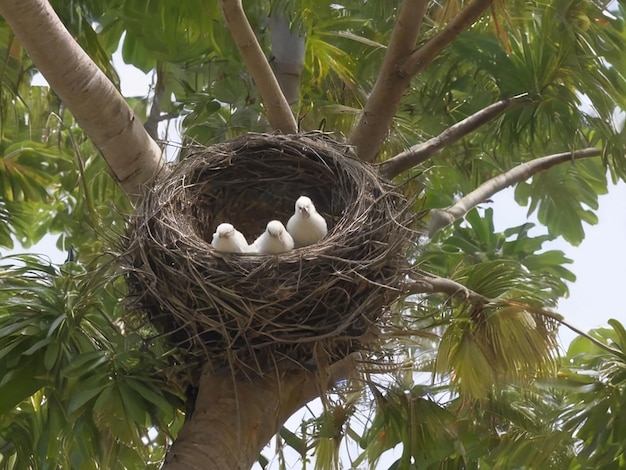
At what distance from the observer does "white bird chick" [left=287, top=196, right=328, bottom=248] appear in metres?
3.22

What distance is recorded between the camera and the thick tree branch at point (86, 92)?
263 cm

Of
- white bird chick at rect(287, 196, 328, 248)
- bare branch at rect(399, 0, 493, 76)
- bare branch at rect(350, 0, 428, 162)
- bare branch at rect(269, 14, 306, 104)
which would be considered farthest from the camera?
bare branch at rect(269, 14, 306, 104)

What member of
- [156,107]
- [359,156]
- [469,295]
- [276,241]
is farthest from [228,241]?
[156,107]

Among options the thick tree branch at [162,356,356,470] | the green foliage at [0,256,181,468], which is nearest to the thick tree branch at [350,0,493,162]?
the thick tree branch at [162,356,356,470]

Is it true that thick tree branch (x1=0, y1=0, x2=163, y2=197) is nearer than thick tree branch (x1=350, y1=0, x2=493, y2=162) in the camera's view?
Yes

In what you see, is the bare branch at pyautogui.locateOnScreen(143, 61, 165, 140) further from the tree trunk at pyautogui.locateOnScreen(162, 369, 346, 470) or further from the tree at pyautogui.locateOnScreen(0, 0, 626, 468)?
the tree trunk at pyautogui.locateOnScreen(162, 369, 346, 470)

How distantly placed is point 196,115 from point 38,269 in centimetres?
143

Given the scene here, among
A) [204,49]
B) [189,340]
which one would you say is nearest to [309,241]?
[189,340]

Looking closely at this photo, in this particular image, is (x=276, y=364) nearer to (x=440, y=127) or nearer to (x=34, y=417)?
(x=34, y=417)

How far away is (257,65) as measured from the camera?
306cm

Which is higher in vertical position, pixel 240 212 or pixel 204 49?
pixel 204 49

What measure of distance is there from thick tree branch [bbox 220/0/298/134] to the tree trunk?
3.09ft

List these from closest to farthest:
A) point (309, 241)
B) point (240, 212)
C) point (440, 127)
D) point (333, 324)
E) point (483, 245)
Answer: point (333, 324) < point (309, 241) < point (240, 212) < point (440, 127) < point (483, 245)

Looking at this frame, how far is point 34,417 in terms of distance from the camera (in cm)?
312
